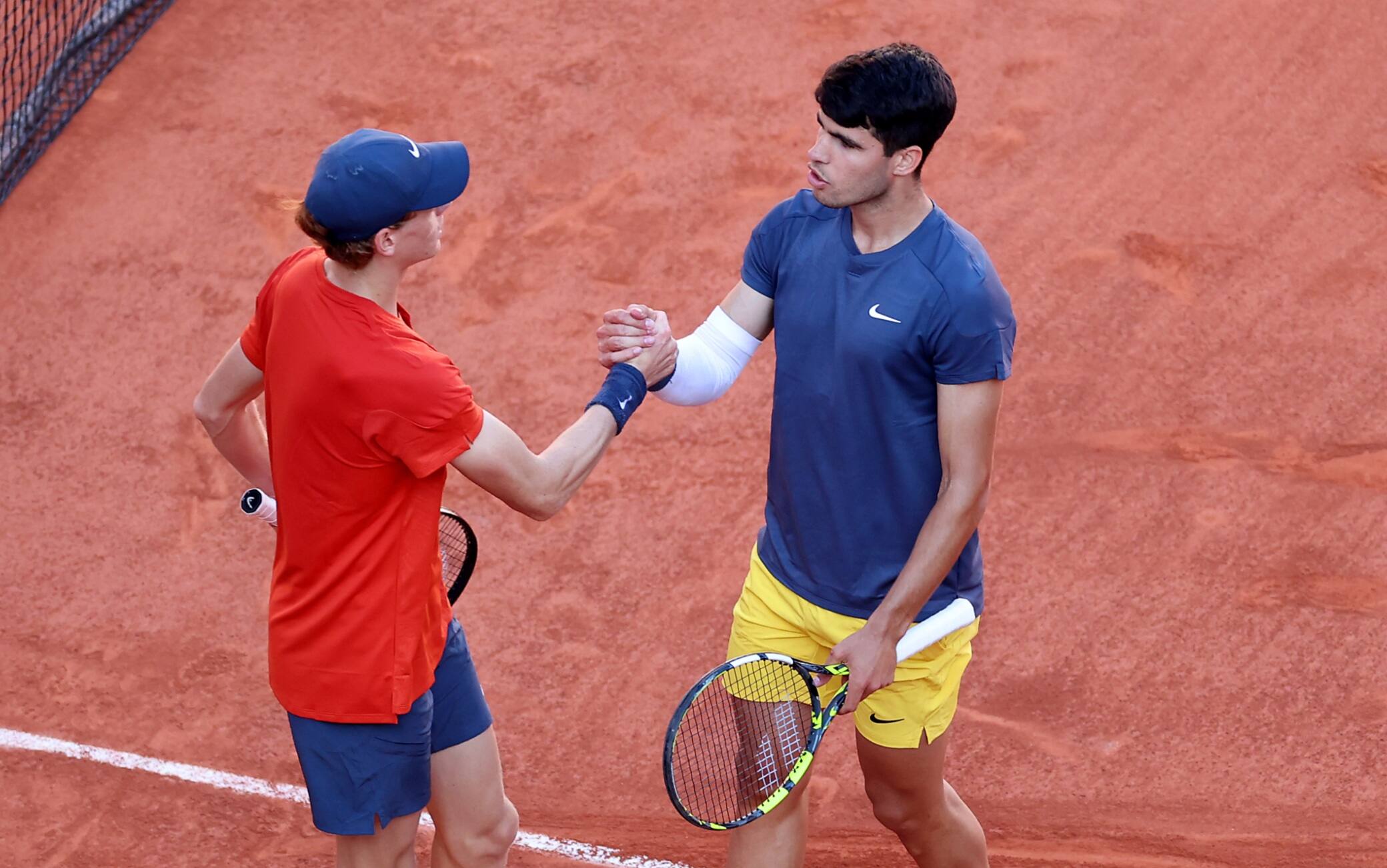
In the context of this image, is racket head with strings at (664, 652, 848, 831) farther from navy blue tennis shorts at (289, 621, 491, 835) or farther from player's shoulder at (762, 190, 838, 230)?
player's shoulder at (762, 190, 838, 230)

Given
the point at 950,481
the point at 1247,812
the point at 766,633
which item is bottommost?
the point at 1247,812

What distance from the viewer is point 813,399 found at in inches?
142

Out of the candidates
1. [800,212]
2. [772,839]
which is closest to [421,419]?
[800,212]

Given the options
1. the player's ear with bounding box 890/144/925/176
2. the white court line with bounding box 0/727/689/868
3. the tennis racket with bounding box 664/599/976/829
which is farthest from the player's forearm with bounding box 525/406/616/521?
the white court line with bounding box 0/727/689/868

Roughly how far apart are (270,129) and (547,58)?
1623mm

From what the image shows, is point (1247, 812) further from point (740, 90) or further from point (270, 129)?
point (270, 129)

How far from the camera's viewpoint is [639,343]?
150 inches

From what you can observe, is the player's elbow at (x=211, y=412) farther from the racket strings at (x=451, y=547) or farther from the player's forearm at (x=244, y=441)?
the racket strings at (x=451, y=547)

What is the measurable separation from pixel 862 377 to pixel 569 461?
2.38 feet

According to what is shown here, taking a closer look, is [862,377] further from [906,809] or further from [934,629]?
[906,809]

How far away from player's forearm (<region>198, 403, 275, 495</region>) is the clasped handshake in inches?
34.9

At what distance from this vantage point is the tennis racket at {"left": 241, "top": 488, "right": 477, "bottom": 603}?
3744 mm

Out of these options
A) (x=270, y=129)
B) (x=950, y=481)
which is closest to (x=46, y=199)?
(x=270, y=129)

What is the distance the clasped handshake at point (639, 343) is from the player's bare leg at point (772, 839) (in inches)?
44.5
